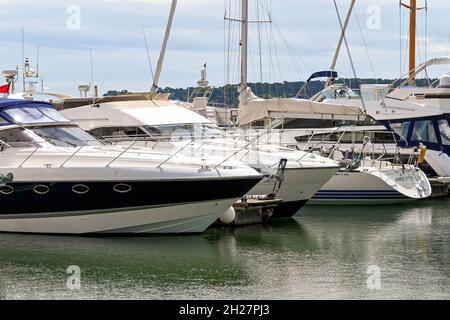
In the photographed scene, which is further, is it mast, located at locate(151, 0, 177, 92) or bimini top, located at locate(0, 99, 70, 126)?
mast, located at locate(151, 0, 177, 92)

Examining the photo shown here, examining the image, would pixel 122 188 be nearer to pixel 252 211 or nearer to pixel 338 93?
pixel 252 211

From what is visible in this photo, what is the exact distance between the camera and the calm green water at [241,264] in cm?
1725

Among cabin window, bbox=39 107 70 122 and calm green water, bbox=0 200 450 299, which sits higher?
cabin window, bbox=39 107 70 122

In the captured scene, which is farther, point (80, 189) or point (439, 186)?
point (439, 186)

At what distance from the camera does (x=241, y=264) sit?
20031 mm

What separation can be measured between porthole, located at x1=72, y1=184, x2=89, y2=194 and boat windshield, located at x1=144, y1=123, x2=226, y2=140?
4393 millimetres

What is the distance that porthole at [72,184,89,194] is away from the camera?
71.6 feet

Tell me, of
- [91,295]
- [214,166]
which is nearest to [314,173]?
[214,166]

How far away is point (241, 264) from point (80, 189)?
4.31 m

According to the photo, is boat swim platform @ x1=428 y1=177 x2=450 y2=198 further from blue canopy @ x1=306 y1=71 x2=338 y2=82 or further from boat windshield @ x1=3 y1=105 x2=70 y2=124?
boat windshield @ x1=3 y1=105 x2=70 y2=124

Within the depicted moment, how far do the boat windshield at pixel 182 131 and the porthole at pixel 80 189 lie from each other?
439 cm

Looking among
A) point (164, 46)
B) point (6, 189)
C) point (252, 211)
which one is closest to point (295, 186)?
point (252, 211)

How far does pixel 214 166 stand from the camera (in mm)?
22359

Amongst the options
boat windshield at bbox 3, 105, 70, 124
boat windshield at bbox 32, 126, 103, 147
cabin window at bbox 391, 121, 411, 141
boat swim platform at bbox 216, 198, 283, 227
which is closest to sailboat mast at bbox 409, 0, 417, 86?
cabin window at bbox 391, 121, 411, 141
